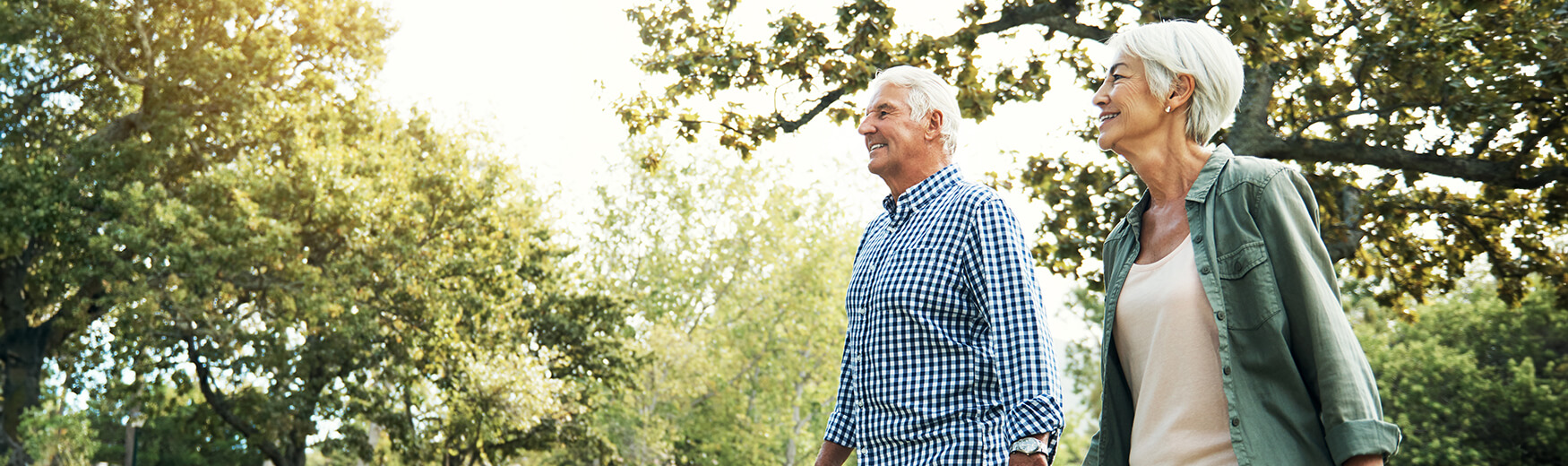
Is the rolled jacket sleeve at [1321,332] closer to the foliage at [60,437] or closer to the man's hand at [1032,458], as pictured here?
the man's hand at [1032,458]

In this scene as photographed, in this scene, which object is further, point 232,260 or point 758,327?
point 758,327

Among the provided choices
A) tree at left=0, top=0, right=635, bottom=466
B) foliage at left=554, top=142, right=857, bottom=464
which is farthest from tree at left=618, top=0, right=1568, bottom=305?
foliage at left=554, top=142, right=857, bottom=464

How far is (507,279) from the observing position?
25016mm

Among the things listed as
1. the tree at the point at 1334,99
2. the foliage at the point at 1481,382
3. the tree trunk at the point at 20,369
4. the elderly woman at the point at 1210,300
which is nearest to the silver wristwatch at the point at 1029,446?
the elderly woman at the point at 1210,300

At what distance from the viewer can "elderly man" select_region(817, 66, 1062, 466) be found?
306 centimetres

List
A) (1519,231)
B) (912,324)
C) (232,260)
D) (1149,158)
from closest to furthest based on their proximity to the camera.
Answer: (1149,158), (912,324), (1519,231), (232,260)

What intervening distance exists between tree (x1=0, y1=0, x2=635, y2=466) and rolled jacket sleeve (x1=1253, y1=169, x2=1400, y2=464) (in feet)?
67.9

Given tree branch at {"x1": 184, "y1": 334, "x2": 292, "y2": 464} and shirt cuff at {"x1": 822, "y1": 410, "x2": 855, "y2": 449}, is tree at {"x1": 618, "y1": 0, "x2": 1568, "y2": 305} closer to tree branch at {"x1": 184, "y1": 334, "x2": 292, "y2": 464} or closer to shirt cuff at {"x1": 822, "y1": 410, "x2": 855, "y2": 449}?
shirt cuff at {"x1": 822, "y1": 410, "x2": 855, "y2": 449}

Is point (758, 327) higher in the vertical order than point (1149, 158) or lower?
higher

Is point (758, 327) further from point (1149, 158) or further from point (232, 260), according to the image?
point (1149, 158)

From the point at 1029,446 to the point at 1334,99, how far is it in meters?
9.97

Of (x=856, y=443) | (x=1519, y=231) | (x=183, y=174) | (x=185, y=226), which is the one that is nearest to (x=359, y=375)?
(x=185, y=226)

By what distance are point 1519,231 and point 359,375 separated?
18.2m

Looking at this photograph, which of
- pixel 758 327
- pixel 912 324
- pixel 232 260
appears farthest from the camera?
pixel 758 327
